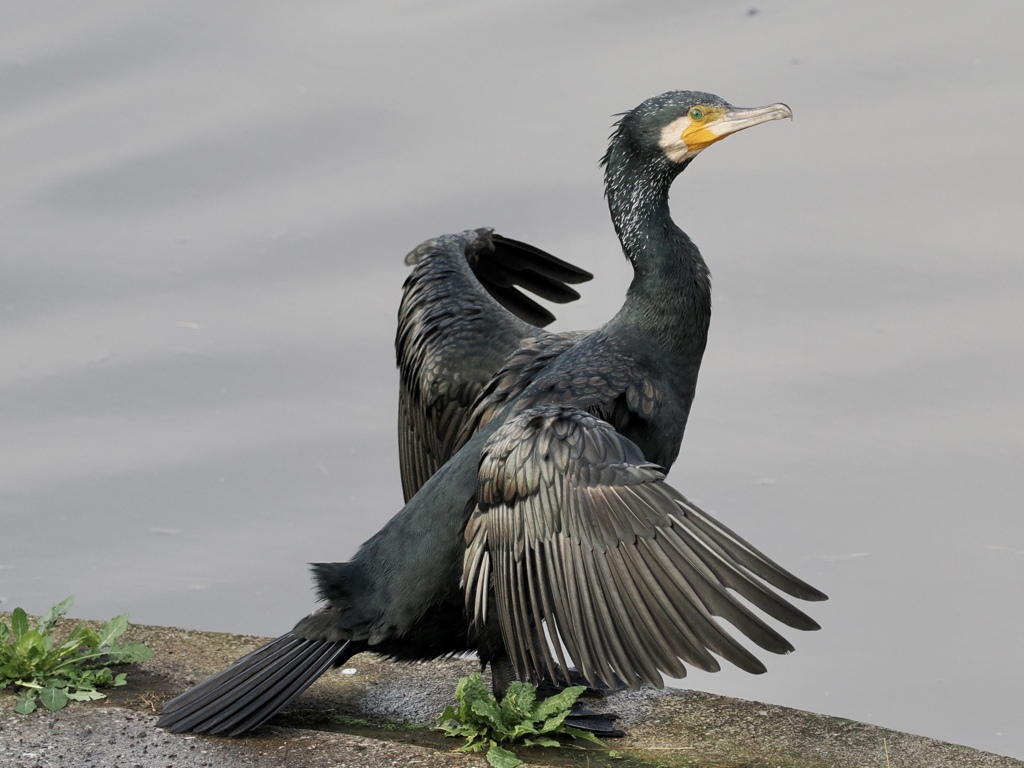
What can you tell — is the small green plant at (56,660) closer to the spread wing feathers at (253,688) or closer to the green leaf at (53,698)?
the green leaf at (53,698)

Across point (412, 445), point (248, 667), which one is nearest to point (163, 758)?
point (248, 667)

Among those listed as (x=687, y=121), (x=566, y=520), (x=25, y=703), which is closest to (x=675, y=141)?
(x=687, y=121)

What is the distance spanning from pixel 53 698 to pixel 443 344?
1642 millimetres

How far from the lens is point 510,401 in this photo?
436 centimetres

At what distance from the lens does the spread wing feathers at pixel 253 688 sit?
12.8ft

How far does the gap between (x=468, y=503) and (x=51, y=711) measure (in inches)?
46.9

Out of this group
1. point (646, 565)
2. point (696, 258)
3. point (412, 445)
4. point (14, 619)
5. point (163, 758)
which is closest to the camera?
point (646, 565)

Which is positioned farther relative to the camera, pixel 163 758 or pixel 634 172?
pixel 634 172

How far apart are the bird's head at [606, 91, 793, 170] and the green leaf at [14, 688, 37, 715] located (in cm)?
223

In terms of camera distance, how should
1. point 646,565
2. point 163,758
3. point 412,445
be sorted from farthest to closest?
point 412,445 < point 163,758 < point 646,565

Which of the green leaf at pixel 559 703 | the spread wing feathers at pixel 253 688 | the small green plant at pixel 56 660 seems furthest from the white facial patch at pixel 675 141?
the small green plant at pixel 56 660

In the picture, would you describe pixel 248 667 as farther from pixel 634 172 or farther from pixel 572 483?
pixel 634 172

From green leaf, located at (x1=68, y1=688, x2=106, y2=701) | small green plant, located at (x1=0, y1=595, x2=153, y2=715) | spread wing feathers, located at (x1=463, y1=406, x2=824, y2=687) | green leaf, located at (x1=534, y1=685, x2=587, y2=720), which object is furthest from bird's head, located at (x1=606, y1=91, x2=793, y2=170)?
green leaf, located at (x1=68, y1=688, x2=106, y2=701)

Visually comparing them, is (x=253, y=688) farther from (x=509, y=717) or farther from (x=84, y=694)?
(x=509, y=717)
